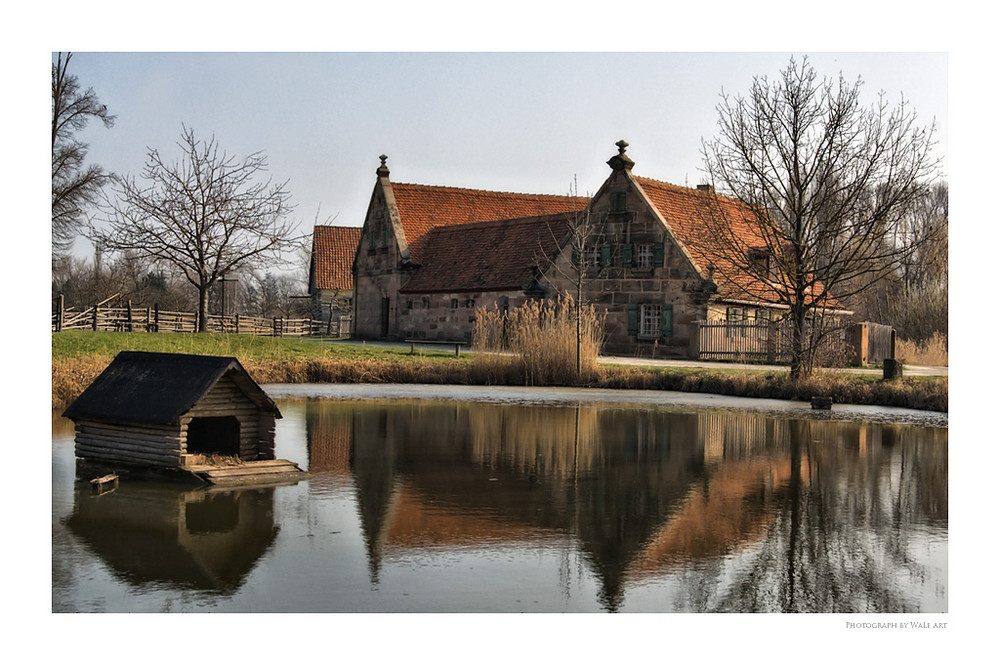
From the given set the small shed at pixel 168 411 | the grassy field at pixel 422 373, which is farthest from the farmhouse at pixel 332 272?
the small shed at pixel 168 411

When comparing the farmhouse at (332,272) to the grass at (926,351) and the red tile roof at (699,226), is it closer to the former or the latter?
the red tile roof at (699,226)

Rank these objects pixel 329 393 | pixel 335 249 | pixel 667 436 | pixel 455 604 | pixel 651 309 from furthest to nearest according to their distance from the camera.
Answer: pixel 335 249 → pixel 651 309 → pixel 329 393 → pixel 667 436 → pixel 455 604

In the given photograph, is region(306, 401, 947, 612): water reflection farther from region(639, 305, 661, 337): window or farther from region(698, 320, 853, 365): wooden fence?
region(639, 305, 661, 337): window

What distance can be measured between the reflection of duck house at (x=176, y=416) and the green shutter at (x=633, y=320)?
21.8 metres

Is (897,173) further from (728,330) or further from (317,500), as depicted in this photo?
(317,500)

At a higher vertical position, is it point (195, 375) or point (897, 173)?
point (897, 173)

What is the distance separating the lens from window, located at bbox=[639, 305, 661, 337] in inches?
1267

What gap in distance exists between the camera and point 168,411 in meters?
10.7

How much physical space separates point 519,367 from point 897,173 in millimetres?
9266

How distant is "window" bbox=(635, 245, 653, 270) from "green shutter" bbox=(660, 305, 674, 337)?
5.11 feet

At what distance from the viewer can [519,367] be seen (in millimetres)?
23656

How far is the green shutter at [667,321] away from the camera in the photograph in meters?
31.7

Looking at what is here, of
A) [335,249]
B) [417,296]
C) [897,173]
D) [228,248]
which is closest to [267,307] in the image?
[335,249]
